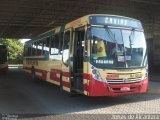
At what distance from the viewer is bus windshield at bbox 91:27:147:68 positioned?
11719 millimetres

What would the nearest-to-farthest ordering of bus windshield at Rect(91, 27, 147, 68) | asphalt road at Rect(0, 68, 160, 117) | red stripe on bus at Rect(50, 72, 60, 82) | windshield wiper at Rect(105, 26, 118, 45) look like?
asphalt road at Rect(0, 68, 160, 117) < bus windshield at Rect(91, 27, 147, 68) < windshield wiper at Rect(105, 26, 118, 45) < red stripe on bus at Rect(50, 72, 60, 82)

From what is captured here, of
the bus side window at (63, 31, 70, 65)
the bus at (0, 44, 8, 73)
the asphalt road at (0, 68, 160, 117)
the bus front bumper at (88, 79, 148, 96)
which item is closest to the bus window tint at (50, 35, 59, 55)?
the bus side window at (63, 31, 70, 65)

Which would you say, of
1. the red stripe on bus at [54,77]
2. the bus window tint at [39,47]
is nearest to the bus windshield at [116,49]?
the red stripe on bus at [54,77]

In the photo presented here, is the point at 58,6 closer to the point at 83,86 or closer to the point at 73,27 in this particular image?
the point at 73,27

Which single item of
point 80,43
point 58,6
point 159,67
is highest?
point 58,6

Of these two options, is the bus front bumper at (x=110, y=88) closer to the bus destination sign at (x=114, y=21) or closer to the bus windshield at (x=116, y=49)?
the bus windshield at (x=116, y=49)

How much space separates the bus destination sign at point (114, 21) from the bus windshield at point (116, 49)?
0.62 ft

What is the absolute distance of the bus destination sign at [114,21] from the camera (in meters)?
12.0

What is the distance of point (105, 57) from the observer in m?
11.7

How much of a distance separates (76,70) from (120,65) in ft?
6.76

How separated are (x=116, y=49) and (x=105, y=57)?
524 millimetres

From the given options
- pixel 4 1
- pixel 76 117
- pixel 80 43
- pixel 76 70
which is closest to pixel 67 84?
pixel 76 70

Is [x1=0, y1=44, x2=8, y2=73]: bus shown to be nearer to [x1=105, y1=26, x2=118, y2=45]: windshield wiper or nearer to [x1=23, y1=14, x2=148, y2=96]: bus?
[x1=23, y1=14, x2=148, y2=96]: bus

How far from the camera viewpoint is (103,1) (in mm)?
24766
